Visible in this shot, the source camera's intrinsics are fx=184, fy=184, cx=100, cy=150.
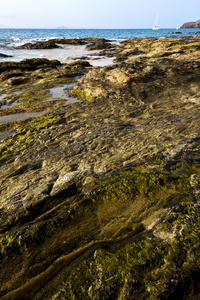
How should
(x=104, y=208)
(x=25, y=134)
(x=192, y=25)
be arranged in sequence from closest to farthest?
(x=104, y=208) < (x=25, y=134) < (x=192, y=25)

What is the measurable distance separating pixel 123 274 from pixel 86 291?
Answer: 0.34 metres

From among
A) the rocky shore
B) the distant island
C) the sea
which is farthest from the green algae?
the distant island

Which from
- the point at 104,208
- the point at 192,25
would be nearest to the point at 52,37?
the point at 104,208

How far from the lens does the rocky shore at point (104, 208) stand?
162cm

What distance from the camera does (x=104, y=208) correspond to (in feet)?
7.82

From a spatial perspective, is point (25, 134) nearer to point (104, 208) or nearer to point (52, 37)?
point (104, 208)

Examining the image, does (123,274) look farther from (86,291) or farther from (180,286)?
(180,286)

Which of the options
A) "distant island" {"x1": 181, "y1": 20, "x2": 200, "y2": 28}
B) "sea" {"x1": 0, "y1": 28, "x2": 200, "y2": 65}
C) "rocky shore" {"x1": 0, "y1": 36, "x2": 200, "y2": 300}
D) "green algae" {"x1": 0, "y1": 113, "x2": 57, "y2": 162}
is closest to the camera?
"rocky shore" {"x1": 0, "y1": 36, "x2": 200, "y2": 300}

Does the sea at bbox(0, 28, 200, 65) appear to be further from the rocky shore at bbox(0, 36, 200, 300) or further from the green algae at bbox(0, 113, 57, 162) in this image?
the rocky shore at bbox(0, 36, 200, 300)

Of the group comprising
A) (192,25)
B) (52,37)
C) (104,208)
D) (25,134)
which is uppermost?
(192,25)

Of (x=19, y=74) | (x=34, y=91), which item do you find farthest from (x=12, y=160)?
(x=19, y=74)

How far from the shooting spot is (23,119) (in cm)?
618

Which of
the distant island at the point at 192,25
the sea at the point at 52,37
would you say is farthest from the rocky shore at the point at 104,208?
the distant island at the point at 192,25

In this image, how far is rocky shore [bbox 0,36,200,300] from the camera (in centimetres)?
162
